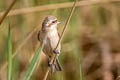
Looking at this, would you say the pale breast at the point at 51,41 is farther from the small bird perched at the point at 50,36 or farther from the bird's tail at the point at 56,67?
the bird's tail at the point at 56,67

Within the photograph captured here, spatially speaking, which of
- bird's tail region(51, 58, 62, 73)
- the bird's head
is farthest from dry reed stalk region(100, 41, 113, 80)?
the bird's head

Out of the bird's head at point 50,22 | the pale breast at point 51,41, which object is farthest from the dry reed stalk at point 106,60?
the bird's head at point 50,22

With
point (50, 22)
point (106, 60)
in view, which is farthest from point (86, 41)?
point (50, 22)

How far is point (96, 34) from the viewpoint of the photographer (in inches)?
172

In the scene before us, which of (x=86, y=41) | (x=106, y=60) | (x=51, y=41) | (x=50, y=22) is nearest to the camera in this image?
(x=50, y=22)

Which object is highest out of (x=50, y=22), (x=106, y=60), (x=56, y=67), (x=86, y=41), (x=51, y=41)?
(x=50, y=22)

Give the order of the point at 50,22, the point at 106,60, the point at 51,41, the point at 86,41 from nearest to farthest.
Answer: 1. the point at 50,22
2. the point at 51,41
3. the point at 106,60
4. the point at 86,41

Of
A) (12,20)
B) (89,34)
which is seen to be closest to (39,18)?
(12,20)

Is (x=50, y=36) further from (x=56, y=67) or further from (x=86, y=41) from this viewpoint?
(x=86, y=41)

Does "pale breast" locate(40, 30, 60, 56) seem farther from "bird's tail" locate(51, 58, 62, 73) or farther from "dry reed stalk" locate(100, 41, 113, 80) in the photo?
"dry reed stalk" locate(100, 41, 113, 80)

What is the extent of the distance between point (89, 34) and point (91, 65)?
0.35 m

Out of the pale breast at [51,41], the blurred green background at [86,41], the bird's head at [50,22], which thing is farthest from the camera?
the blurred green background at [86,41]

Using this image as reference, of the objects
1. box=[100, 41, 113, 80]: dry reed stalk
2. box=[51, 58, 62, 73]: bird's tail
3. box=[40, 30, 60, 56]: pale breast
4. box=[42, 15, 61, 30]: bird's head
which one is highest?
box=[42, 15, 61, 30]: bird's head

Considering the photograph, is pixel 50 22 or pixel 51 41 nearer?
pixel 50 22
